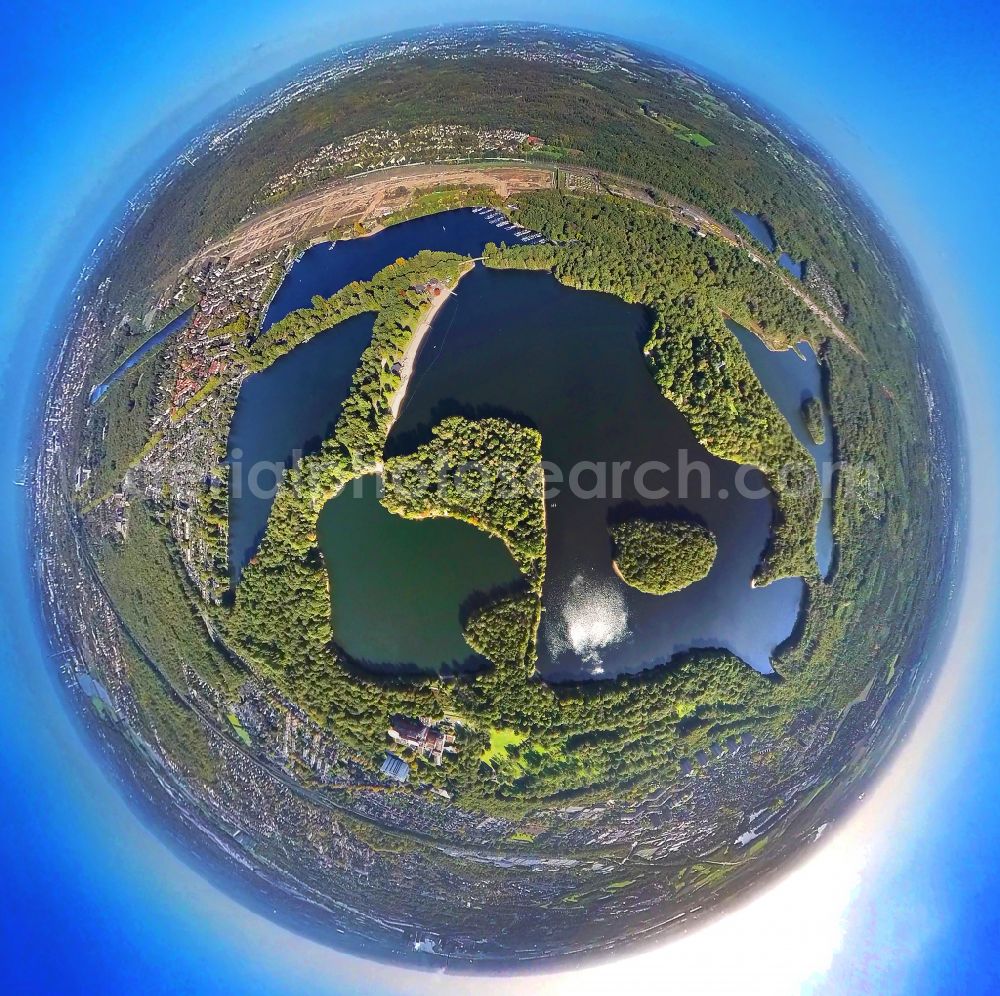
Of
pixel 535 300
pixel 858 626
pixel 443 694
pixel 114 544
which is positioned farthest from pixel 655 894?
pixel 114 544

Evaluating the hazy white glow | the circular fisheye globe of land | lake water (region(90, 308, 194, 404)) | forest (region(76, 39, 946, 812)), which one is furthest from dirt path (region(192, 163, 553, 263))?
the hazy white glow

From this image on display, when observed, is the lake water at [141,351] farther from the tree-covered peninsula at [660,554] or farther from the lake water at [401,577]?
the tree-covered peninsula at [660,554]

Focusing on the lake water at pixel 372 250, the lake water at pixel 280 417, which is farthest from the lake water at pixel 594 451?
the lake water at pixel 280 417

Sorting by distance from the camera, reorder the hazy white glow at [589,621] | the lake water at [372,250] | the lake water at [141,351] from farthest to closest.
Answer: the lake water at [141,351] → the lake water at [372,250] → the hazy white glow at [589,621]

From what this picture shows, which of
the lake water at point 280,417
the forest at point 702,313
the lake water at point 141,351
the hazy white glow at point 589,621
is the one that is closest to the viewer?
the hazy white glow at point 589,621

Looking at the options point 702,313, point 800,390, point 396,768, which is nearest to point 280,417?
point 396,768

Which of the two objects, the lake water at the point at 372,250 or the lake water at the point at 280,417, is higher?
the lake water at the point at 372,250

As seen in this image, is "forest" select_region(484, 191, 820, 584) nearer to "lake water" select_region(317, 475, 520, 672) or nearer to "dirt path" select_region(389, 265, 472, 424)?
"dirt path" select_region(389, 265, 472, 424)
